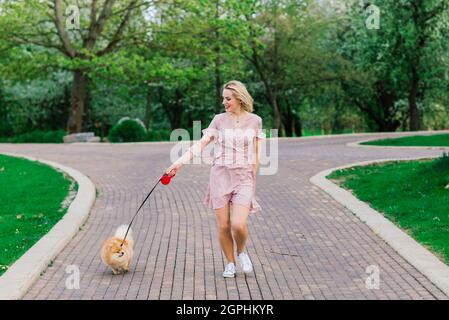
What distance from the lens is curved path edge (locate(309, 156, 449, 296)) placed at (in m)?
7.54

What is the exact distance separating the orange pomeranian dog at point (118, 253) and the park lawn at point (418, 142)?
18.9 meters

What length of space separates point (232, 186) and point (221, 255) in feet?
4.99

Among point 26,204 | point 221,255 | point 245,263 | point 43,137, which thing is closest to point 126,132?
point 43,137

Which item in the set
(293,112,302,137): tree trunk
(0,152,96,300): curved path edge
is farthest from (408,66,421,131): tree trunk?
(0,152,96,300): curved path edge

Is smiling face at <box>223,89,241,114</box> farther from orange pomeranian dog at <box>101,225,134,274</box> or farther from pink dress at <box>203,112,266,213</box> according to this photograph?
orange pomeranian dog at <box>101,225,134,274</box>

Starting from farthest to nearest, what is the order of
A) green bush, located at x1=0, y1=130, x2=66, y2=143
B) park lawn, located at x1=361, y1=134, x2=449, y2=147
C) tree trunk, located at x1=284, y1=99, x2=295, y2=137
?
tree trunk, located at x1=284, y1=99, x2=295, y2=137, green bush, located at x1=0, y1=130, x2=66, y2=143, park lawn, located at x1=361, y1=134, x2=449, y2=147

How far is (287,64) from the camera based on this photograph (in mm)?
38969

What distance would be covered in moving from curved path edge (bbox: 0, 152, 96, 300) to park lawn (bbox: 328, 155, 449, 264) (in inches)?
164

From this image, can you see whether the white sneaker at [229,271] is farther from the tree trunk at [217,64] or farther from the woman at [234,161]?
the tree trunk at [217,64]

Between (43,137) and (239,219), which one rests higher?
(239,219)

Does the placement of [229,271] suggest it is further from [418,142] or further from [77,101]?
[77,101]

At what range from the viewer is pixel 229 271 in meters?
7.57
